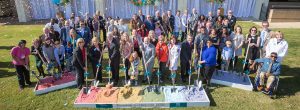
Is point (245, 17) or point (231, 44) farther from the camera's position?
point (245, 17)

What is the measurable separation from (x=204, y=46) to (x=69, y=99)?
16.1ft

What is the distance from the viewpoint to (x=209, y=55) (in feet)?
29.5

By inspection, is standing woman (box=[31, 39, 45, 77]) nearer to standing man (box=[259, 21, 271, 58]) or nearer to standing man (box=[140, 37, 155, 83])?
standing man (box=[140, 37, 155, 83])

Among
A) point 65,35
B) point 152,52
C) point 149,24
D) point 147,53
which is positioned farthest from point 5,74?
point 149,24

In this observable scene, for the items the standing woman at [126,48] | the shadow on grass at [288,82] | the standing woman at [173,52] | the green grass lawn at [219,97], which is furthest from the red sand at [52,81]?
the shadow on grass at [288,82]

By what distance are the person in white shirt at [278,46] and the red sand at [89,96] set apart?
604cm

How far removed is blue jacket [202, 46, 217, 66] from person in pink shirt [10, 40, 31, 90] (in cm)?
609

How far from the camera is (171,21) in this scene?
556 inches

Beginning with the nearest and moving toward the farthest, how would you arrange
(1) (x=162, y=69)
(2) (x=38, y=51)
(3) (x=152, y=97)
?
1. (3) (x=152, y=97)
2. (2) (x=38, y=51)
3. (1) (x=162, y=69)

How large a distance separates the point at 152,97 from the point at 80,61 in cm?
267

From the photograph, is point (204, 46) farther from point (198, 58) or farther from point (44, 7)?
point (44, 7)

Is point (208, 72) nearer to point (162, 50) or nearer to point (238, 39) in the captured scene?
point (162, 50)

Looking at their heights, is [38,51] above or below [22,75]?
above

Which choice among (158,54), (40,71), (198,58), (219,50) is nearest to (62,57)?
(40,71)
